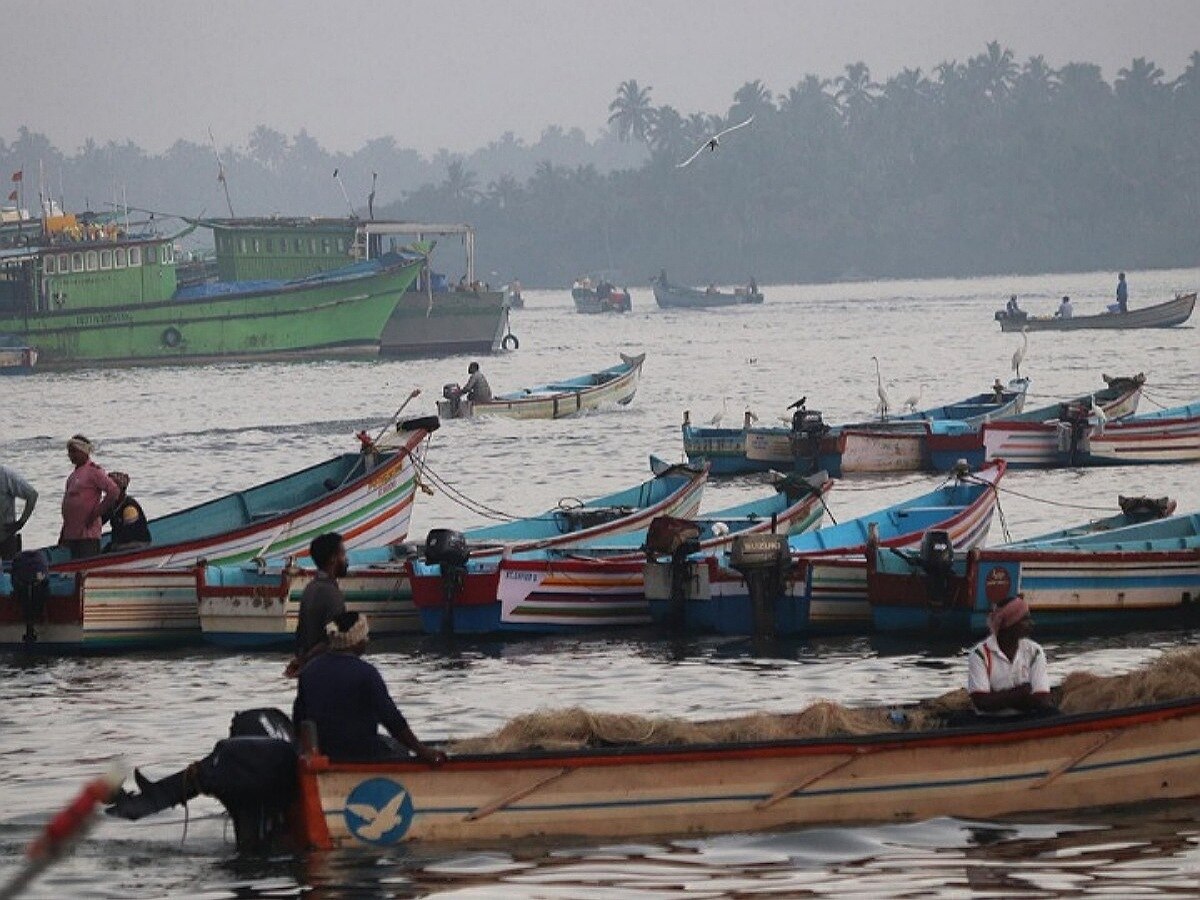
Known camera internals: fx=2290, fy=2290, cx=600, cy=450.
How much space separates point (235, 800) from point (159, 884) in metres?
0.67

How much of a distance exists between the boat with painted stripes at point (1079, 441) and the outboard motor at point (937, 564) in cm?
1630

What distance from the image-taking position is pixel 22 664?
21234 mm

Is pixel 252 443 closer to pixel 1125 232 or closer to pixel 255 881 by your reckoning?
pixel 255 881

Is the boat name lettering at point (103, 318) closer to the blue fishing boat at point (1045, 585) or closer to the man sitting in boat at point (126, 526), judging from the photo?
the man sitting in boat at point (126, 526)

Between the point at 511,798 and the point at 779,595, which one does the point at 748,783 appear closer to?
the point at 511,798

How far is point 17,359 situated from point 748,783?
72.2 metres

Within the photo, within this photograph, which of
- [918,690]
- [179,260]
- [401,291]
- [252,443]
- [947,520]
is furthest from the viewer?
[179,260]

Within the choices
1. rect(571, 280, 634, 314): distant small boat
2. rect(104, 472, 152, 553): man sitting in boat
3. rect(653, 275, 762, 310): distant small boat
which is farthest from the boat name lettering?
rect(653, 275, 762, 310): distant small boat

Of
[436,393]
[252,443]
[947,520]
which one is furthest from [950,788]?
[436,393]

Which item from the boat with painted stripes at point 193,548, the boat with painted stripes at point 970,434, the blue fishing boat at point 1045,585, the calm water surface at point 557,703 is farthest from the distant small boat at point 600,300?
the blue fishing boat at point 1045,585

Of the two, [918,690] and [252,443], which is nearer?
[918,690]

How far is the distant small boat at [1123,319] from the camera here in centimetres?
7950

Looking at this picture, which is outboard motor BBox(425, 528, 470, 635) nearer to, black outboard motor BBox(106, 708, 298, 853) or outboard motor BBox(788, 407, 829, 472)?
black outboard motor BBox(106, 708, 298, 853)

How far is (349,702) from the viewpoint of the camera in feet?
42.1
